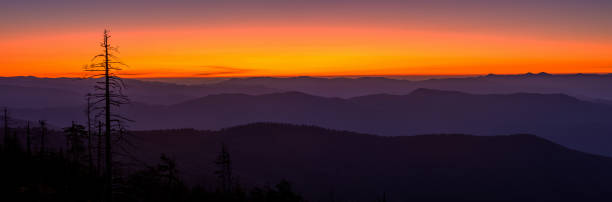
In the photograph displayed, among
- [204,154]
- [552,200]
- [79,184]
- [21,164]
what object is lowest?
[552,200]

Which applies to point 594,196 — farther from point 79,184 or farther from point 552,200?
point 79,184

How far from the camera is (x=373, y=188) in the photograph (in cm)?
15175

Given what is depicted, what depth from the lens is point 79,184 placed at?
32281 millimetres

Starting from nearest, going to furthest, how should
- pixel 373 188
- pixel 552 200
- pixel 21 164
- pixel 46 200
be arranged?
pixel 46 200 < pixel 21 164 < pixel 552 200 < pixel 373 188

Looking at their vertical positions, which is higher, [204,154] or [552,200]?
[204,154]

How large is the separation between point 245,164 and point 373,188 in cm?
5540

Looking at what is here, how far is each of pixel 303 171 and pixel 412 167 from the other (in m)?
53.6

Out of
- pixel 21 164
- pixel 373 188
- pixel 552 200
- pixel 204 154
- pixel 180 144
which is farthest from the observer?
pixel 180 144

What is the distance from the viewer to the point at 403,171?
577 feet

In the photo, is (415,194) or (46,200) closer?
(46,200)

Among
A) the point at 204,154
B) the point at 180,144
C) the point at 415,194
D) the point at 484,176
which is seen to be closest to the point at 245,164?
the point at 204,154

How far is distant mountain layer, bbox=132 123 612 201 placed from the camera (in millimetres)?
143375

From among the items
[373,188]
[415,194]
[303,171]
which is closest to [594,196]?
[415,194]

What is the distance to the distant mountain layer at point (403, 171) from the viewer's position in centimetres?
14338
